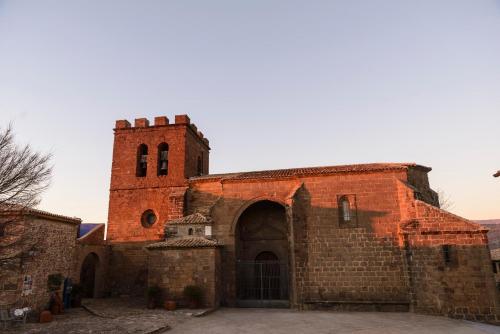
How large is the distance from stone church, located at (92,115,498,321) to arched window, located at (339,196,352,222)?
0.05 meters

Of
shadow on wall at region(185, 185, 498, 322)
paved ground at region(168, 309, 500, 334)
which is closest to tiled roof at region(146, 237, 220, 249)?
shadow on wall at region(185, 185, 498, 322)

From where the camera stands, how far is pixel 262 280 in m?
16.2

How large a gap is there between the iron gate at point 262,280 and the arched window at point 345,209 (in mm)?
3641

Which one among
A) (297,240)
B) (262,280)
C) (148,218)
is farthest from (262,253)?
(148,218)

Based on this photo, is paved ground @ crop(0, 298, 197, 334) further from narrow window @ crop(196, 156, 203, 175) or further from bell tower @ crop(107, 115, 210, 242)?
narrow window @ crop(196, 156, 203, 175)

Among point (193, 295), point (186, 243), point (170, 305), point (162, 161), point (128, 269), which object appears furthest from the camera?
point (162, 161)

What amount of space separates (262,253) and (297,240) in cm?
291

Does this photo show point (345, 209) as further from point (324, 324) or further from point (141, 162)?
point (141, 162)

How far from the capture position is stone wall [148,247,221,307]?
551 inches

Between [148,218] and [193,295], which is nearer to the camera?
[193,295]

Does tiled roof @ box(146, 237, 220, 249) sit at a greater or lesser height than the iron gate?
greater

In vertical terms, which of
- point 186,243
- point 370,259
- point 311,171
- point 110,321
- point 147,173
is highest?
point 147,173

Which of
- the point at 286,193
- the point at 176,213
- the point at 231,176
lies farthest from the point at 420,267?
the point at 176,213

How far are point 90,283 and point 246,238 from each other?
29.4 ft
